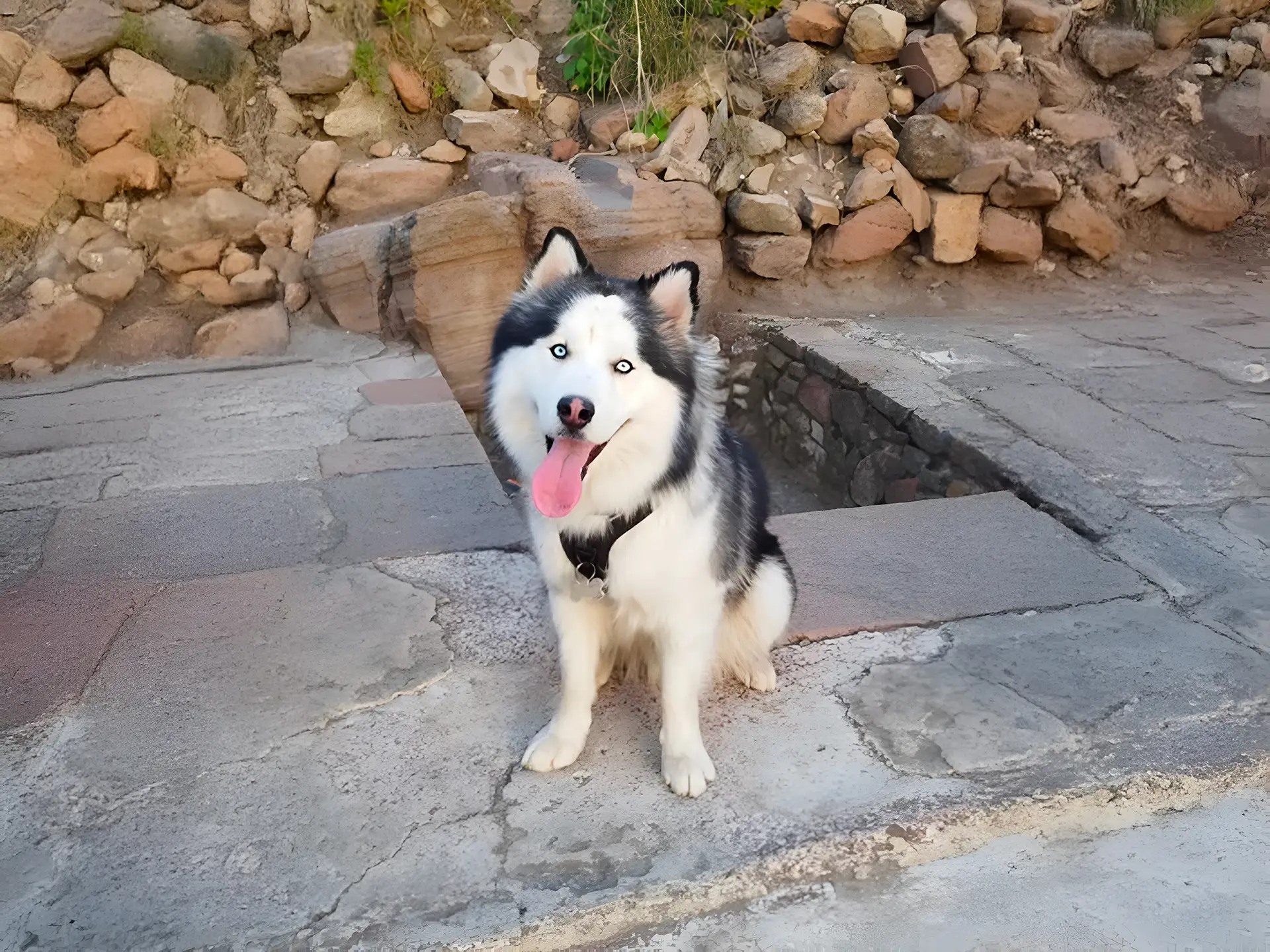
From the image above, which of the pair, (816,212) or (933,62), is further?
(933,62)

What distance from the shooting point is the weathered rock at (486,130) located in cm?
620

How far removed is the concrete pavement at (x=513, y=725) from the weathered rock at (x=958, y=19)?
4300 mm

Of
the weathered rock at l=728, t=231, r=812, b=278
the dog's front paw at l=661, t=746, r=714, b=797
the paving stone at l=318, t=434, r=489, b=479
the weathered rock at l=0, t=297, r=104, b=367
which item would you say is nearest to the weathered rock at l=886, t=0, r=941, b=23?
the weathered rock at l=728, t=231, r=812, b=278

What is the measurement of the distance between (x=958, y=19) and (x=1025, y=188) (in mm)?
1330

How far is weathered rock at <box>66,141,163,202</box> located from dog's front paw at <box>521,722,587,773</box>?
17.0 feet

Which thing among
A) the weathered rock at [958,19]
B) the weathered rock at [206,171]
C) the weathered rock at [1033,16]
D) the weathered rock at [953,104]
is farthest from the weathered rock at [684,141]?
the weathered rock at [206,171]

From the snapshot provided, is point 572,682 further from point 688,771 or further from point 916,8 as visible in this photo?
point 916,8

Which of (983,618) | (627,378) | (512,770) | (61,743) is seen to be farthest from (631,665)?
(61,743)

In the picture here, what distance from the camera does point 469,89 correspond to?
6352 millimetres

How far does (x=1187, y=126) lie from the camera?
6.98m

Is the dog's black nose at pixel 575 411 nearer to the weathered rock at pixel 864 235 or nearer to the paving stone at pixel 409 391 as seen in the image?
the paving stone at pixel 409 391

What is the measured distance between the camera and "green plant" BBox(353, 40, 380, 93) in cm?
618

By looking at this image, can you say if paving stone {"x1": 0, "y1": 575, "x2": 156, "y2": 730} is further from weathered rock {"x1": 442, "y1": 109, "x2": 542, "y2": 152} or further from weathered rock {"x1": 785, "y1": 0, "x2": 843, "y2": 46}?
weathered rock {"x1": 785, "y1": 0, "x2": 843, "y2": 46}

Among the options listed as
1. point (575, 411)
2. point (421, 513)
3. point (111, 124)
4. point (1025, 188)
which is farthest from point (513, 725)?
point (1025, 188)
